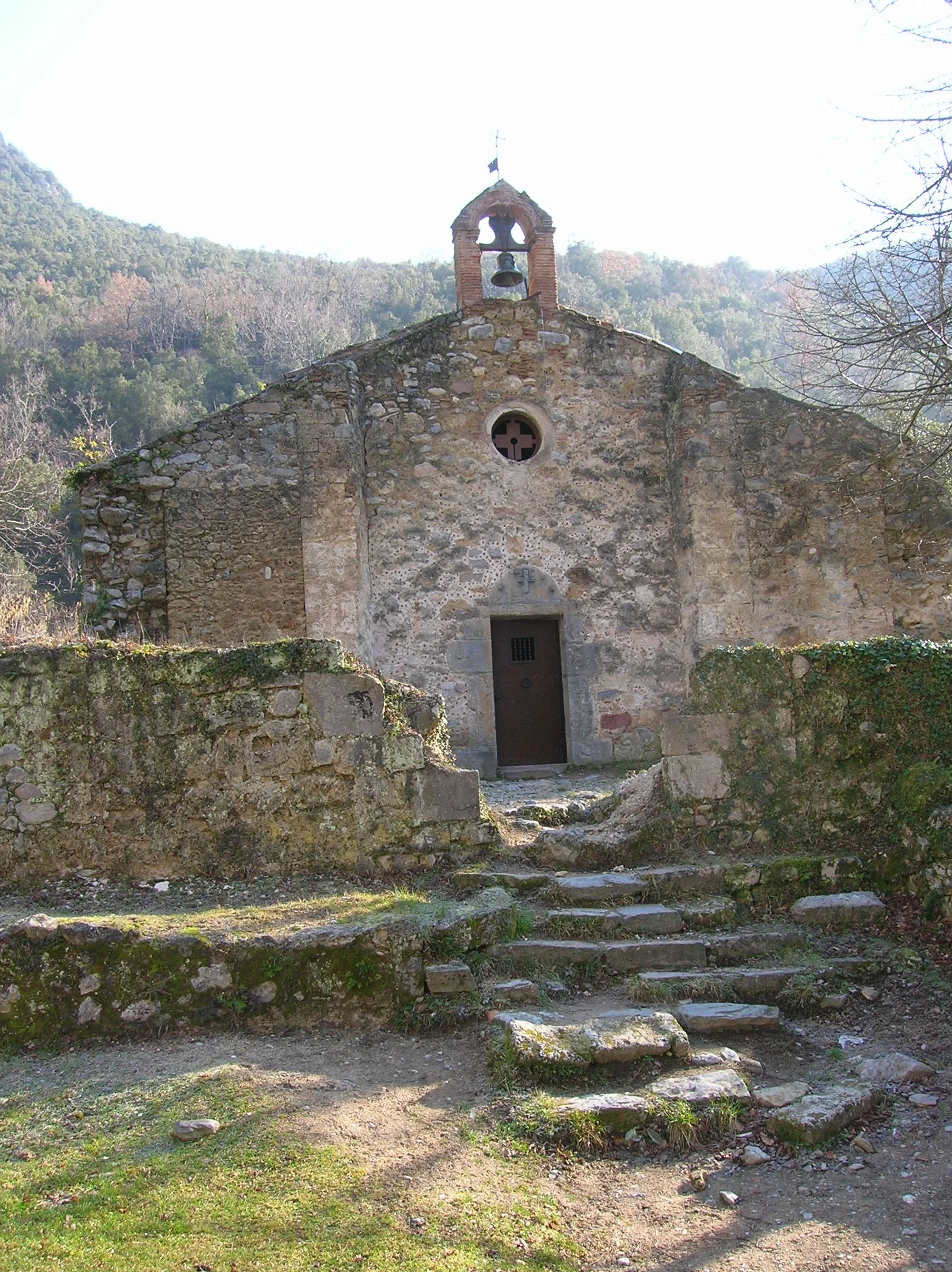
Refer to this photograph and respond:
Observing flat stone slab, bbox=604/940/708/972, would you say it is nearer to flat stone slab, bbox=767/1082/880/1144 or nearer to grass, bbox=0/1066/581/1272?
flat stone slab, bbox=767/1082/880/1144

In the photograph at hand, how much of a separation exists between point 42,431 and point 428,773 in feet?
87.2

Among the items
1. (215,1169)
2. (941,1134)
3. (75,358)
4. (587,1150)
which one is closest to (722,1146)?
(587,1150)

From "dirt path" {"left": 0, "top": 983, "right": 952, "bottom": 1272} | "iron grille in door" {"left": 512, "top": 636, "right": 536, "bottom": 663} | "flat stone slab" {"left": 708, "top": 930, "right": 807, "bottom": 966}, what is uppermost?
"iron grille in door" {"left": 512, "top": 636, "right": 536, "bottom": 663}

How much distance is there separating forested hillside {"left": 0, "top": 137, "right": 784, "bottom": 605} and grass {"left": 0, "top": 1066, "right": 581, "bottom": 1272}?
2003 cm

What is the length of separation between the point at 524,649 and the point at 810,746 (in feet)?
16.8

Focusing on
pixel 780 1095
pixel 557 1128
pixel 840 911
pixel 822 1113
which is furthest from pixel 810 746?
pixel 557 1128

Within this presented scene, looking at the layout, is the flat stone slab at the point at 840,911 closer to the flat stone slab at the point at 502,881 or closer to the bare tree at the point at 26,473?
the flat stone slab at the point at 502,881

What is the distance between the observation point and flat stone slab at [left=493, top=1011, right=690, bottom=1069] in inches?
168

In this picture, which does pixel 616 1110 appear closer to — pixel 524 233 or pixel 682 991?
pixel 682 991

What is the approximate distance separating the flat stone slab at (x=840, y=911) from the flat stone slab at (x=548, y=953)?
1442mm

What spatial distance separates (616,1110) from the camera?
3959mm

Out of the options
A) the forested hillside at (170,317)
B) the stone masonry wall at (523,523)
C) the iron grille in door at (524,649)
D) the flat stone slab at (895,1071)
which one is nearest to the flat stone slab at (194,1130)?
the flat stone slab at (895,1071)

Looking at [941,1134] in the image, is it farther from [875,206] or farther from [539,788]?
[539,788]

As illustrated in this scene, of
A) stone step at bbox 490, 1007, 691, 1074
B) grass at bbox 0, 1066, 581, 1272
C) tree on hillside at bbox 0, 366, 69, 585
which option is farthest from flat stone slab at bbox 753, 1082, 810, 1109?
tree on hillside at bbox 0, 366, 69, 585
